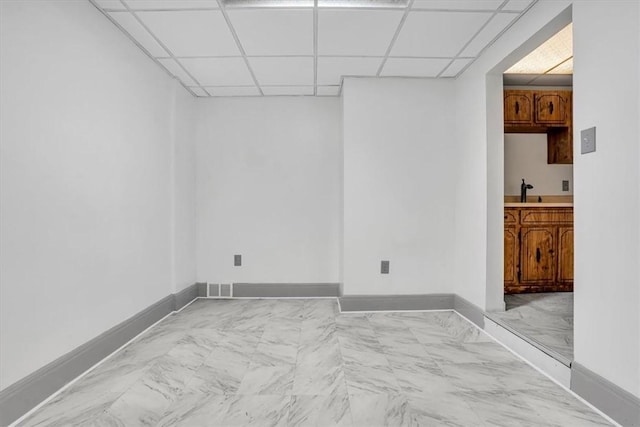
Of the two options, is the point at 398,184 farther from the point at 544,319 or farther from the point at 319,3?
the point at 319,3

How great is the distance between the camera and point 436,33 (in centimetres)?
256

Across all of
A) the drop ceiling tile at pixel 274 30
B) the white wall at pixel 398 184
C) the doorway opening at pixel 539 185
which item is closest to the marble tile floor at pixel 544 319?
the doorway opening at pixel 539 185

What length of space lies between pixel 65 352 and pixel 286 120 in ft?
9.87

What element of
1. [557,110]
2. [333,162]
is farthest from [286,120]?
[557,110]

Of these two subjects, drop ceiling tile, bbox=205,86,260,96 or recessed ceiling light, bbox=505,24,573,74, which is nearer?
recessed ceiling light, bbox=505,24,573,74

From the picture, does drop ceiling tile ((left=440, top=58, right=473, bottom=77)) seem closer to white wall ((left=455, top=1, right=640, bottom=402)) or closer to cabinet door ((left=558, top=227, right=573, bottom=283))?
white wall ((left=455, top=1, right=640, bottom=402))

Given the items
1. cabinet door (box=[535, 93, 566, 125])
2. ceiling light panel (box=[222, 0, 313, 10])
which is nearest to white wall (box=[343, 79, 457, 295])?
cabinet door (box=[535, 93, 566, 125])

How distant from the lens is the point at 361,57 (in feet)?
9.73

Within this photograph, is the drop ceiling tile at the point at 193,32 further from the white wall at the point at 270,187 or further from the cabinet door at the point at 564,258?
the cabinet door at the point at 564,258

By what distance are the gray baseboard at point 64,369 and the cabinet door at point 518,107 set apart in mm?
4241

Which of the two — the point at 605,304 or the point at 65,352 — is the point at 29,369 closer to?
the point at 65,352

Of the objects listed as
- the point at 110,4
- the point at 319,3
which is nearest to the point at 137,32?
the point at 110,4

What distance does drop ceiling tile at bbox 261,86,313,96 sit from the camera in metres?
3.66

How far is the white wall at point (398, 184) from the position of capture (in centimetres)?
342
